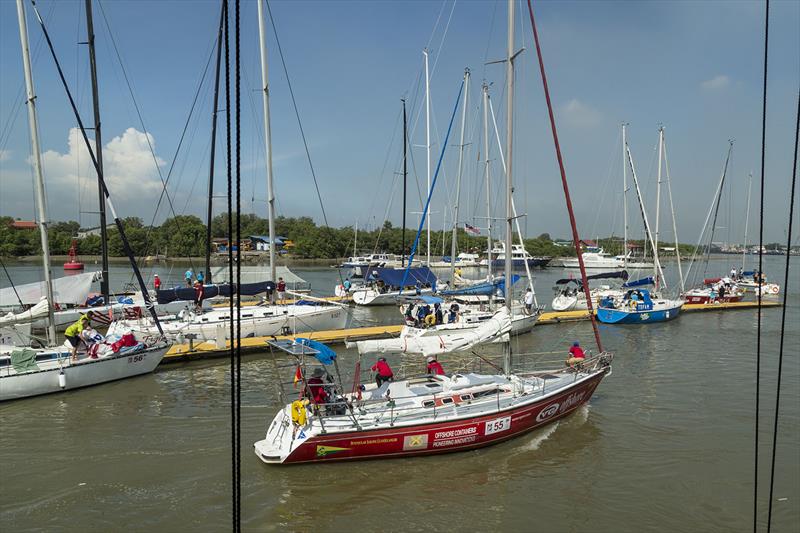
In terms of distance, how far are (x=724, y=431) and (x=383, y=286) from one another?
29.5 meters

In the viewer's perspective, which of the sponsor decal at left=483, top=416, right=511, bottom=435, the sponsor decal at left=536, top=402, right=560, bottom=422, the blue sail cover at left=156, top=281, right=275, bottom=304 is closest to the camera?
the sponsor decal at left=483, top=416, right=511, bottom=435

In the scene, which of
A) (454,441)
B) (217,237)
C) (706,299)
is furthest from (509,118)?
(217,237)

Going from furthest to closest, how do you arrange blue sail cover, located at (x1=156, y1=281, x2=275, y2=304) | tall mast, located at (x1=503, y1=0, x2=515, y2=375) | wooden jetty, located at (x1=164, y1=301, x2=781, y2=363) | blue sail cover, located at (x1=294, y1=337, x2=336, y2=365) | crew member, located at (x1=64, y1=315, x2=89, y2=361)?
blue sail cover, located at (x1=156, y1=281, x2=275, y2=304), wooden jetty, located at (x1=164, y1=301, x2=781, y2=363), crew member, located at (x1=64, y1=315, x2=89, y2=361), tall mast, located at (x1=503, y1=0, x2=515, y2=375), blue sail cover, located at (x1=294, y1=337, x2=336, y2=365)

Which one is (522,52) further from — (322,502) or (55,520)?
(55,520)

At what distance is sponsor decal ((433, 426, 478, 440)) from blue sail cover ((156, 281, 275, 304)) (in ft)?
50.6

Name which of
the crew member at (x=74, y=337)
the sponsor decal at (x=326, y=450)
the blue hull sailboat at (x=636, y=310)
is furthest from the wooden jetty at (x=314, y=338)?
the sponsor decal at (x=326, y=450)

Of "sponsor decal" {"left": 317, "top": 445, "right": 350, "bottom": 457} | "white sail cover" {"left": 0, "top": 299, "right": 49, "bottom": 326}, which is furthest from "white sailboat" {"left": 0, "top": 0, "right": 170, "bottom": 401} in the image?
"sponsor decal" {"left": 317, "top": 445, "right": 350, "bottom": 457}

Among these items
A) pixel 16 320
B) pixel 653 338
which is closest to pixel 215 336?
pixel 16 320

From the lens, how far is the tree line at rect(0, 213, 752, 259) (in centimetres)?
8425

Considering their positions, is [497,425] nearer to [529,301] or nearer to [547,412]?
[547,412]

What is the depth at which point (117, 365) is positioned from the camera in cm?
1766

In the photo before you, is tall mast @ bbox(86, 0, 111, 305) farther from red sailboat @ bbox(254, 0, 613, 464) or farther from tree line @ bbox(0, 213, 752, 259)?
tree line @ bbox(0, 213, 752, 259)

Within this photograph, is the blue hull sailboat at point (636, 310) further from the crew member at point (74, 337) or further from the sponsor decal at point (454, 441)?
the crew member at point (74, 337)

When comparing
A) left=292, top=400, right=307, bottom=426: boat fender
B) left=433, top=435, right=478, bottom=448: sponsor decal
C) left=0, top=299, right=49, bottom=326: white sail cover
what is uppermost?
left=0, top=299, right=49, bottom=326: white sail cover
